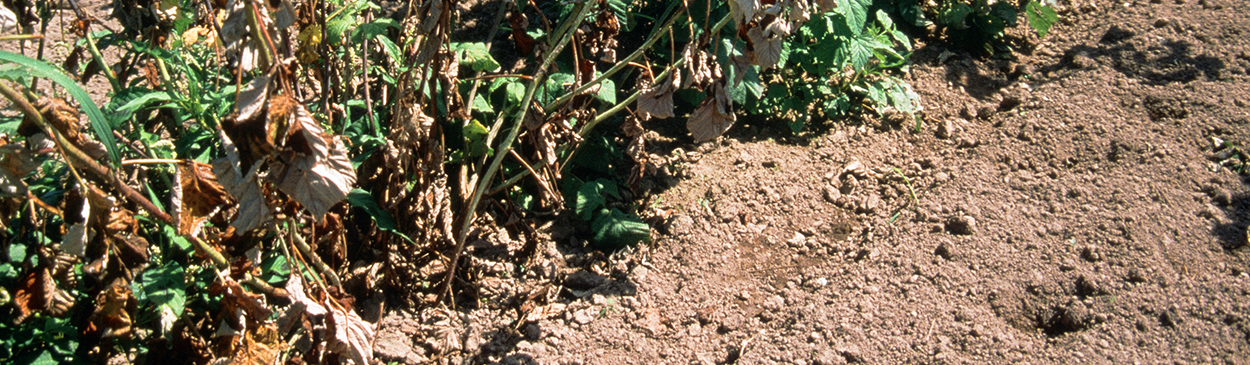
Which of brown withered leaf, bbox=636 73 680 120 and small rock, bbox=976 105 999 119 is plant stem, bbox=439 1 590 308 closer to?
brown withered leaf, bbox=636 73 680 120

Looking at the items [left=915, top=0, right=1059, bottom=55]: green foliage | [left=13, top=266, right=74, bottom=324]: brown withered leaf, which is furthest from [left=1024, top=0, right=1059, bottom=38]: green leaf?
[left=13, top=266, right=74, bottom=324]: brown withered leaf

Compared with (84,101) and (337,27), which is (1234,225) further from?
(84,101)

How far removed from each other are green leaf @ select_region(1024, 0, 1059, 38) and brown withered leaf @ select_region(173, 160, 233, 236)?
3373mm

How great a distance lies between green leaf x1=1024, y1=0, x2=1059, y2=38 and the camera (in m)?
3.57

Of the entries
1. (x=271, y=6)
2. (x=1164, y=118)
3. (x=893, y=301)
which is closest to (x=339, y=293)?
(x=271, y=6)

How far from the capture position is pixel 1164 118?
314cm

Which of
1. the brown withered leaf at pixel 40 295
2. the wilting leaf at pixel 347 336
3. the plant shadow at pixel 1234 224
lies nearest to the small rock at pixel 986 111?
the plant shadow at pixel 1234 224

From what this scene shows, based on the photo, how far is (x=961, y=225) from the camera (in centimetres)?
275

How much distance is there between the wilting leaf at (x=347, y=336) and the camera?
175 cm

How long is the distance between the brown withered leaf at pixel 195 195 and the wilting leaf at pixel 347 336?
33 cm

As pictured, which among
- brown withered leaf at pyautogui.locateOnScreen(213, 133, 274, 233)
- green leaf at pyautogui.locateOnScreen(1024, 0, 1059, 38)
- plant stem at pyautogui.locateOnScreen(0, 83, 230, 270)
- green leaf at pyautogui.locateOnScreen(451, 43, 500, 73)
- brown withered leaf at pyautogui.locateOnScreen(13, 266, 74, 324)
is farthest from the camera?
green leaf at pyautogui.locateOnScreen(1024, 0, 1059, 38)

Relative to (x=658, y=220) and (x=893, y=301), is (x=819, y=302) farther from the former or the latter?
(x=658, y=220)

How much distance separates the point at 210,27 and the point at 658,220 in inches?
58.7

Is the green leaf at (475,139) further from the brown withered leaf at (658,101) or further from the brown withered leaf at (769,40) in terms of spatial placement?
the brown withered leaf at (769,40)
